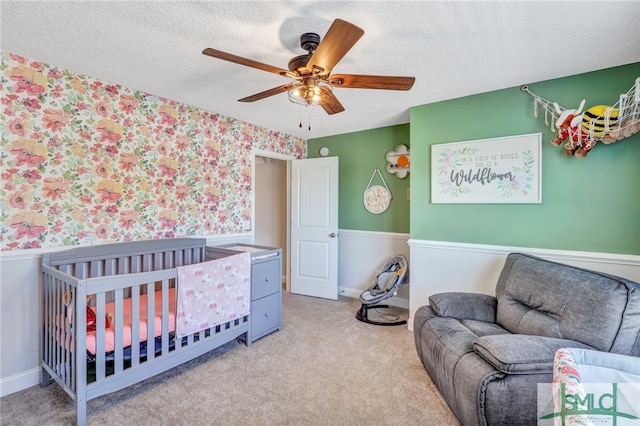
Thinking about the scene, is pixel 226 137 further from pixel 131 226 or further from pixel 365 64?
pixel 365 64

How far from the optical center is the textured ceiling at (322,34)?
151 cm

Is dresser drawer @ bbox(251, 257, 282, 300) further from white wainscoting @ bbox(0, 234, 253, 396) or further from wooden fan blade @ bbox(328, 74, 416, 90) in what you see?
wooden fan blade @ bbox(328, 74, 416, 90)

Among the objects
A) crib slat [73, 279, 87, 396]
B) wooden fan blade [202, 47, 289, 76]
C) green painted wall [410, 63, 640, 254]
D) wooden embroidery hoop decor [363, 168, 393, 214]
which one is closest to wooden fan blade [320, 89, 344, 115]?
wooden fan blade [202, 47, 289, 76]

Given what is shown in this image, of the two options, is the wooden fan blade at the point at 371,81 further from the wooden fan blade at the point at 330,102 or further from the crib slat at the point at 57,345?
the crib slat at the point at 57,345

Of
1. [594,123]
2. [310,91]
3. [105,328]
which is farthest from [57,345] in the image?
[594,123]

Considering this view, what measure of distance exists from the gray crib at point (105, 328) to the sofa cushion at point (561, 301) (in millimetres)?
2186

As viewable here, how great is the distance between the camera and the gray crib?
1.66 meters

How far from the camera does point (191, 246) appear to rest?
9.41 feet

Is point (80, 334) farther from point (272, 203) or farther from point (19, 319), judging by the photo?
point (272, 203)

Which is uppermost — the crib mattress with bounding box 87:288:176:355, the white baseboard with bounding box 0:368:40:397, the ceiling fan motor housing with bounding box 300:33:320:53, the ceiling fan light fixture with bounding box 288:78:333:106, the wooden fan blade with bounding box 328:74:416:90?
the ceiling fan motor housing with bounding box 300:33:320:53

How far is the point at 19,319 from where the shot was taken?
6.52 feet

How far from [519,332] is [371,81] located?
5.98ft

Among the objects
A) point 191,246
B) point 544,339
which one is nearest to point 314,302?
point 191,246

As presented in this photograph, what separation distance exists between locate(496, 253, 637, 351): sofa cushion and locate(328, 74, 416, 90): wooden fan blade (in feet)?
5.02
